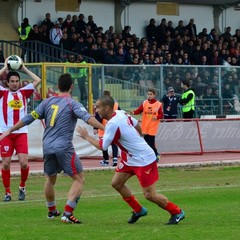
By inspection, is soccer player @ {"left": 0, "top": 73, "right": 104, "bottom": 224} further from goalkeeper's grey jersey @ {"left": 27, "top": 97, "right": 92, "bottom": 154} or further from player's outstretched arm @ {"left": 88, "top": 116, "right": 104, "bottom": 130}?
player's outstretched arm @ {"left": 88, "top": 116, "right": 104, "bottom": 130}

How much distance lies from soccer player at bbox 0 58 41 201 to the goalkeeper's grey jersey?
2.65 meters

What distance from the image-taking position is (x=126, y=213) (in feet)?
46.6

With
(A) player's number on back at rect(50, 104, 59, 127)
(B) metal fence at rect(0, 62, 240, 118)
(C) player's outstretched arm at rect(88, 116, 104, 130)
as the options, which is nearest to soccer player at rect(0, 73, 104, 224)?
(A) player's number on back at rect(50, 104, 59, 127)

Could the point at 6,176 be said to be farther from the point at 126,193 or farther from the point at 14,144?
the point at 126,193

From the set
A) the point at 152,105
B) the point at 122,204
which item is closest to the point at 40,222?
the point at 122,204

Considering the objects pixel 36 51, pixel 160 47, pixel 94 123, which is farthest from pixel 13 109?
pixel 160 47

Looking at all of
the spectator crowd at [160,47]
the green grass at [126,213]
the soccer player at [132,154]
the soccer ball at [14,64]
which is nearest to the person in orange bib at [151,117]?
the green grass at [126,213]

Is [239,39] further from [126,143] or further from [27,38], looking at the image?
[126,143]

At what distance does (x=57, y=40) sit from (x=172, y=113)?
21.8 ft

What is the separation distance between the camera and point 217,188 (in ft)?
60.1

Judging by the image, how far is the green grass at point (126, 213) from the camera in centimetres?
1170

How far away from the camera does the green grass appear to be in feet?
38.4

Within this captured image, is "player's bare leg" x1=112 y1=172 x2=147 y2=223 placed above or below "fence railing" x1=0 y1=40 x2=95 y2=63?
below

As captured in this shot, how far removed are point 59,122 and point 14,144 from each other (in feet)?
10.5
